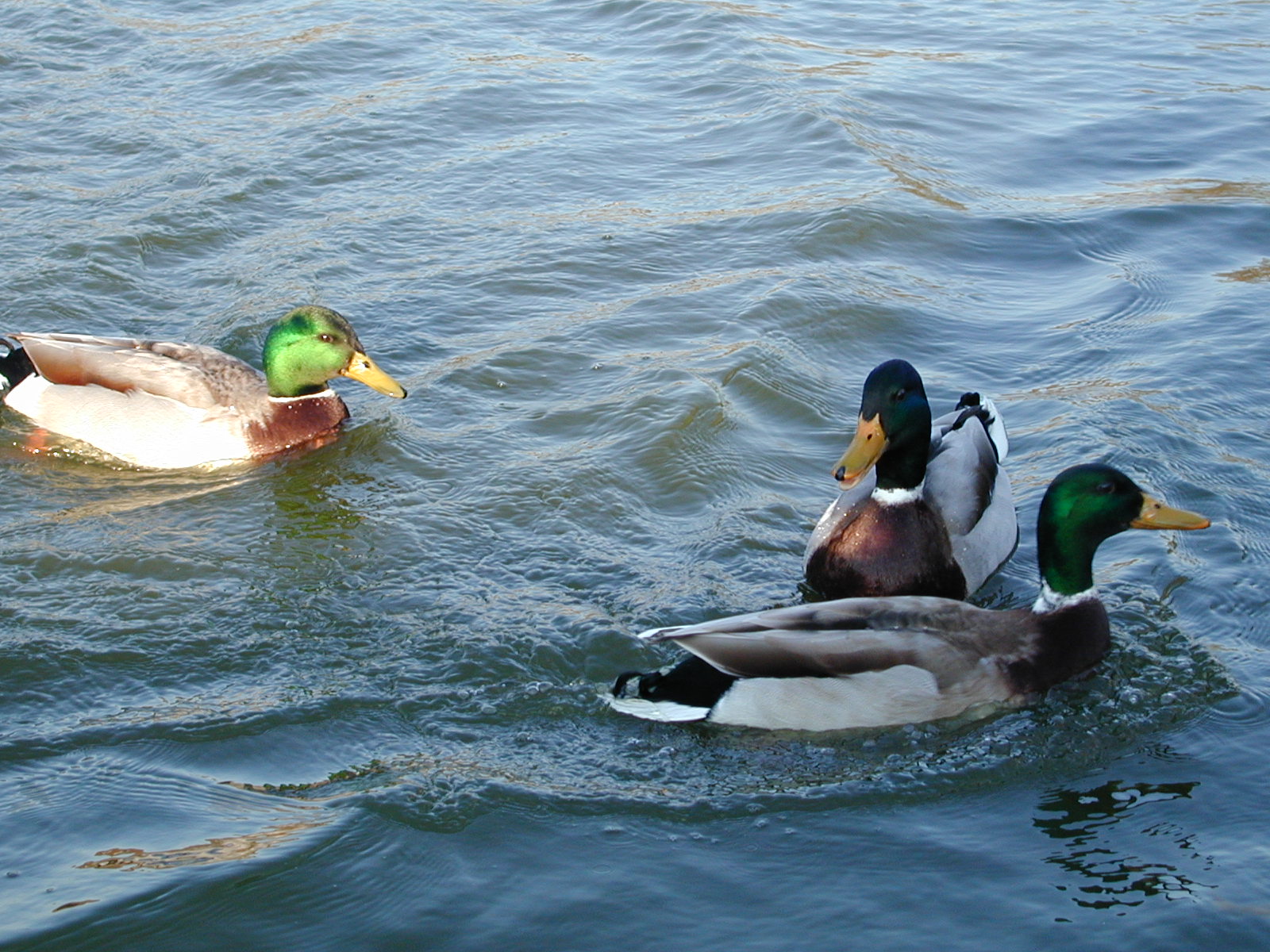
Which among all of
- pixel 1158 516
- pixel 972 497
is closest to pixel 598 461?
pixel 972 497

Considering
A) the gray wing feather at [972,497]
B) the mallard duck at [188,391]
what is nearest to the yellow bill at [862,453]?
the gray wing feather at [972,497]

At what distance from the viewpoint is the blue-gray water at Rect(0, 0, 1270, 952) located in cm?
432

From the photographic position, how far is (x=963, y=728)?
16.7 ft

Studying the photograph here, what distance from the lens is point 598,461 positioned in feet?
23.1

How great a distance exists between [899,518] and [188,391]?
135 inches

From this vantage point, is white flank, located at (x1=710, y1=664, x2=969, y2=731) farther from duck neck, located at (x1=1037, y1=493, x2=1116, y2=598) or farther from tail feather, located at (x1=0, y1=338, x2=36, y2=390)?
tail feather, located at (x1=0, y1=338, x2=36, y2=390)

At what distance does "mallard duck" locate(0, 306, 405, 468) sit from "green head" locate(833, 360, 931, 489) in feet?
7.89

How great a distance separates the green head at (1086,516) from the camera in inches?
217

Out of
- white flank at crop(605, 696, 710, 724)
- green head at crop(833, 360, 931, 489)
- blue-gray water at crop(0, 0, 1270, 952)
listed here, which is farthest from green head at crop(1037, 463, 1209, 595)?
white flank at crop(605, 696, 710, 724)

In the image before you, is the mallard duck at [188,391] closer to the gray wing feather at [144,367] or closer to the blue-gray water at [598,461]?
the gray wing feather at [144,367]

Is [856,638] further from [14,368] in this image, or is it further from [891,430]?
[14,368]

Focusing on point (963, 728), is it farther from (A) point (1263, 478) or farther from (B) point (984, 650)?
(A) point (1263, 478)

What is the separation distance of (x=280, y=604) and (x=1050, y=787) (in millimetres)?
2881

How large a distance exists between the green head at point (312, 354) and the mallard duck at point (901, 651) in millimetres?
2659
